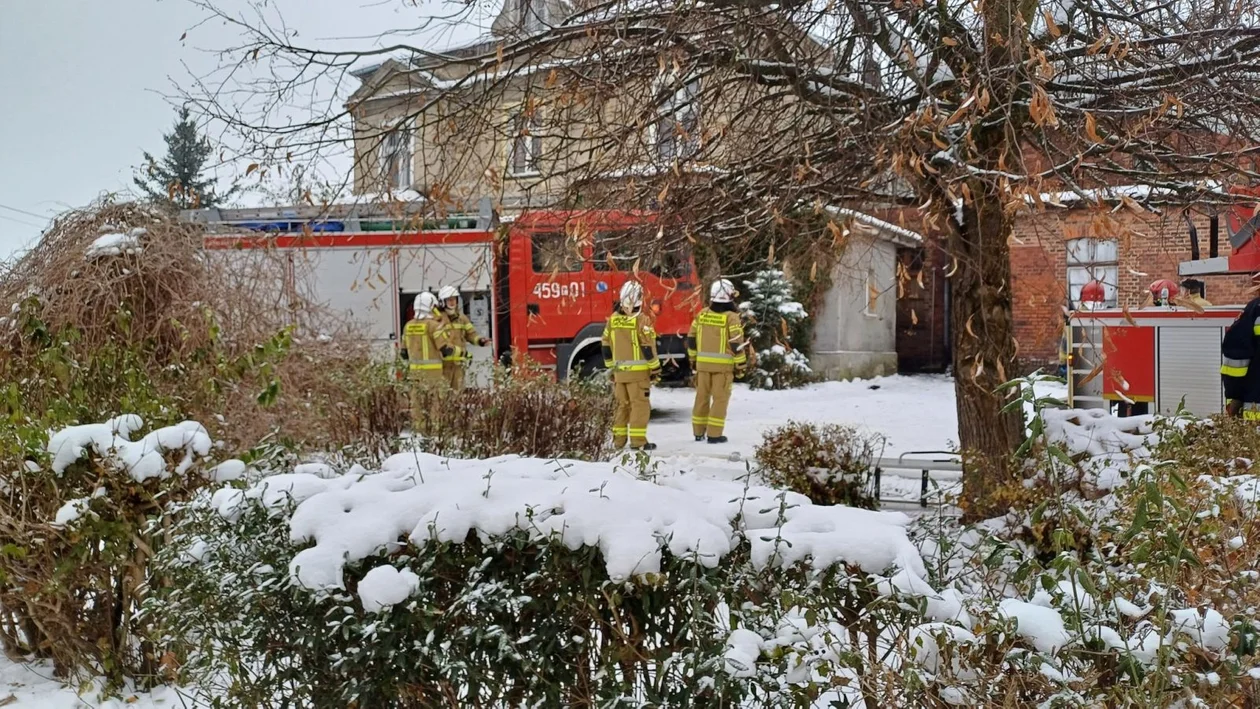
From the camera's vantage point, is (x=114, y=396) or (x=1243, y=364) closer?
(x=114, y=396)

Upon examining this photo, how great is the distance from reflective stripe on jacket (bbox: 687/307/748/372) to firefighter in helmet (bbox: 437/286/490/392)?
101 inches

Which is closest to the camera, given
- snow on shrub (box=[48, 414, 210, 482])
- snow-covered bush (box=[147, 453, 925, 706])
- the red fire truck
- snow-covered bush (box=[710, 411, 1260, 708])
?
snow-covered bush (box=[710, 411, 1260, 708])

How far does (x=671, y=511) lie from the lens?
2225mm

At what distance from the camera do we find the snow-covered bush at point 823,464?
6.42 meters

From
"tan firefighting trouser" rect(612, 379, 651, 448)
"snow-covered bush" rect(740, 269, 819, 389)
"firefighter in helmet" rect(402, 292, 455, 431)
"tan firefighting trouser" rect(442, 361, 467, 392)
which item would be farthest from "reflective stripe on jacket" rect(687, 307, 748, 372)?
"snow-covered bush" rect(740, 269, 819, 389)

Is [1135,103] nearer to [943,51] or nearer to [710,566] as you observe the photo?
[943,51]

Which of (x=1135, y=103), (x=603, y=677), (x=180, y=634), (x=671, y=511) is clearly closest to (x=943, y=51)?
(x=1135, y=103)

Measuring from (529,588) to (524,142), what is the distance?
395cm

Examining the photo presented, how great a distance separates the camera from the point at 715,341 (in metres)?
10.9

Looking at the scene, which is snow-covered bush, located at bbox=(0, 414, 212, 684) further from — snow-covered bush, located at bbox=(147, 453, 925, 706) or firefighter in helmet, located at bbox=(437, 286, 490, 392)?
firefighter in helmet, located at bbox=(437, 286, 490, 392)

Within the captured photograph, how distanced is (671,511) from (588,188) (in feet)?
12.1

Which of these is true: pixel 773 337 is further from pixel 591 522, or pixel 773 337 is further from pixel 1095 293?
pixel 591 522

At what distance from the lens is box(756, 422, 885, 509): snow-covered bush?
Answer: 253 inches

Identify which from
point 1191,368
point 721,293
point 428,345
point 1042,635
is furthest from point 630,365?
point 1042,635
